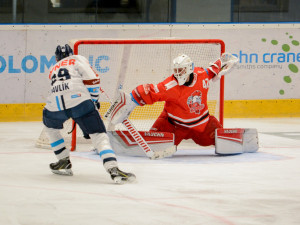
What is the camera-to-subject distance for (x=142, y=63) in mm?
7816

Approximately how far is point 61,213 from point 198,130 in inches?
117

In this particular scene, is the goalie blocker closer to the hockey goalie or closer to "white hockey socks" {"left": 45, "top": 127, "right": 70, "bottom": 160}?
the hockey goalie

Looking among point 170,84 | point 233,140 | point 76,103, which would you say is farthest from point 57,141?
point 233,140

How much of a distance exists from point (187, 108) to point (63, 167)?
5.35 feet

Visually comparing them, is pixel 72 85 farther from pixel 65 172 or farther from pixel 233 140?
pixel 233 140

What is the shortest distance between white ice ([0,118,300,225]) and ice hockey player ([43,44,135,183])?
0.30 metres

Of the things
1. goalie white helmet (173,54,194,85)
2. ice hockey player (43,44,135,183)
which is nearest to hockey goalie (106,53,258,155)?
goalie white helmet (173,54,194,85)

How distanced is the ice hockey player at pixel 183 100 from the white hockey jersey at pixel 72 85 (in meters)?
1.23

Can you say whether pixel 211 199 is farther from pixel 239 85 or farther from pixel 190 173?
pixel 239 85

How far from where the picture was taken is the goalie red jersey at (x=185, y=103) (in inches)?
256

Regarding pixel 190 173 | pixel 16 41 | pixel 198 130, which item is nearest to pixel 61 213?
pixel 190 173

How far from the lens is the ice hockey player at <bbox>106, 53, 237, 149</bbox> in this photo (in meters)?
6.48

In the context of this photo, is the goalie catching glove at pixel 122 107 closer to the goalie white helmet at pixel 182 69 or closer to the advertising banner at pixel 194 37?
the goalie white helmet at pixel 182 69

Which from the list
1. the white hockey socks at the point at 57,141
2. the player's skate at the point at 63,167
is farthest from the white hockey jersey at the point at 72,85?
the player's skate at the point at 63,167
